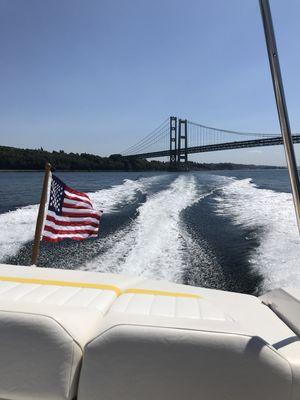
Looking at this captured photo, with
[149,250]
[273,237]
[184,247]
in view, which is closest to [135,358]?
[149,250]

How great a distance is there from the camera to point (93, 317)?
1545 millimetres

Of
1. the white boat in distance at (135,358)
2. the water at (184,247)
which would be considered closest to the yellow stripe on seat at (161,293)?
the white boat in distance at (135,358)

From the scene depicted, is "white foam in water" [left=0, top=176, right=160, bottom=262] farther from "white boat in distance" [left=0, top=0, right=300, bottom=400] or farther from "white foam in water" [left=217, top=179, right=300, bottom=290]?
"white boat in distance" [left=0, top=0, right=300, bottom=400]

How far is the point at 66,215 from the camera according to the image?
346cm

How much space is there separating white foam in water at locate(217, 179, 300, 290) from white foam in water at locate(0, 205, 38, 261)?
361cm

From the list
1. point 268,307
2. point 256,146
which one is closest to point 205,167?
point 256,146

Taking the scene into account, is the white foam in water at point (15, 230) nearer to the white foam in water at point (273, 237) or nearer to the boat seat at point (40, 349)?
the white foam in water at point (273, 237)

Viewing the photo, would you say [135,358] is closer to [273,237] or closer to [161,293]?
[161,293]

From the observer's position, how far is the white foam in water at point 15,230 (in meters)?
5.82

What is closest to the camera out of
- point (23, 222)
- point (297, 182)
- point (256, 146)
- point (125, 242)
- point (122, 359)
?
point (122, 359)

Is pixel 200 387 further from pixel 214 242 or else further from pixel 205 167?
pixel 205 167

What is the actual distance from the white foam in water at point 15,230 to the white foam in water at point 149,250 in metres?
Result: 1.45

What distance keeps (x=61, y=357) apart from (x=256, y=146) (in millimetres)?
38420

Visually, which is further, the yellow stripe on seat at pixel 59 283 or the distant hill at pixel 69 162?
the distant hill at pixel 69 162
